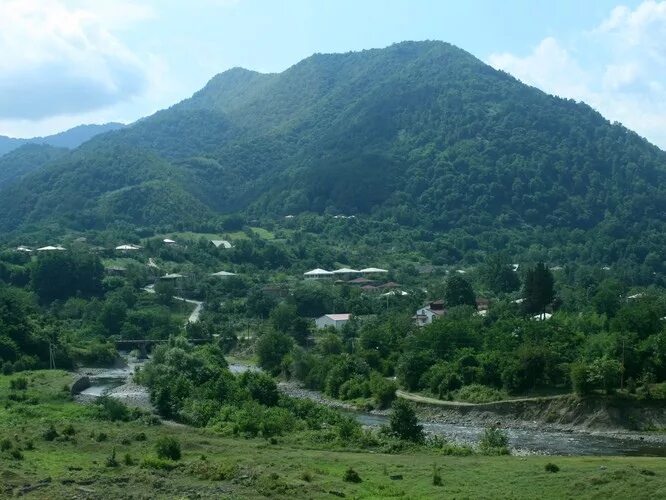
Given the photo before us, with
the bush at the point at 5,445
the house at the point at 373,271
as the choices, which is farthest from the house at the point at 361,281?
the bush at the point at 5,445

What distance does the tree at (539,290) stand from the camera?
81250 mm

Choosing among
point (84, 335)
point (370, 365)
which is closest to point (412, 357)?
point (370, 365)

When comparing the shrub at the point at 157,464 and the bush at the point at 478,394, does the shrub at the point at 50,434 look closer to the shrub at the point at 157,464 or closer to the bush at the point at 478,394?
the shrub at the point at 157,464

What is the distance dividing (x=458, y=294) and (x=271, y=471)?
5930cm

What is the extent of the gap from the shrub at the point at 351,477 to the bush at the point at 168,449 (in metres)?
7.65

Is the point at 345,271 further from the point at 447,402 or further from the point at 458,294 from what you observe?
the point at 447,402

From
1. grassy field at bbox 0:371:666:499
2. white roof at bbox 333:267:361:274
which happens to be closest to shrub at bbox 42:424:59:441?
grassy field at bbox 0:371:666:499

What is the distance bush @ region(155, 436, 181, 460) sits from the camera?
122ft

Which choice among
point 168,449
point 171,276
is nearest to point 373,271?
point 171,276

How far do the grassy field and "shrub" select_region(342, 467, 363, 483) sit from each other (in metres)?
0.25

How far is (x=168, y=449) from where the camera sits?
3731cm

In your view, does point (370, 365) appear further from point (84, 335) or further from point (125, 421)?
point (84, 335)

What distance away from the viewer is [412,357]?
6675cm

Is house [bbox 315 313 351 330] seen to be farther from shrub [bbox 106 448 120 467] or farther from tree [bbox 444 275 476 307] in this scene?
shrub [bbox 106 448 120 467]
